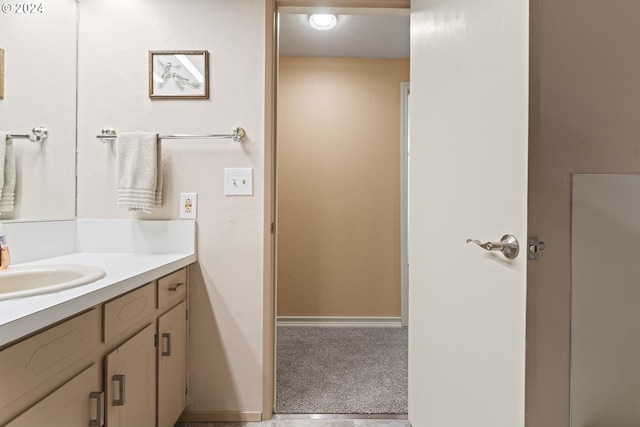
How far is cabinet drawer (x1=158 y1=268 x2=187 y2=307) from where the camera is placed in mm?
1220

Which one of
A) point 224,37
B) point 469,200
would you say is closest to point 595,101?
point 469,200

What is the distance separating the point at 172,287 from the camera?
1.31 m

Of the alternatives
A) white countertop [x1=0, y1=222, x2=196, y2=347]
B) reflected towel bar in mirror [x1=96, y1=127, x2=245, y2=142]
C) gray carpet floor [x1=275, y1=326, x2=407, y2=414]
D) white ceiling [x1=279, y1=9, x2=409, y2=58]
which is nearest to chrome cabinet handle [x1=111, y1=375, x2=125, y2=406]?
white countertop [x1=0, y1=222, x2=196, y2=347]

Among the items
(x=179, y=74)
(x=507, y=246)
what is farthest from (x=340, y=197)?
(x=507, y=246)

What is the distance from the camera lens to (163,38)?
1518 millimetres

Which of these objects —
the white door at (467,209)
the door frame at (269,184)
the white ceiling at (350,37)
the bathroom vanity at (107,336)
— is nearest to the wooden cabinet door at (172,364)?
the bathroom vanity at (107,336)

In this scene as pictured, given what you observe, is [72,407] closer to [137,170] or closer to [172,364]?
[172,364]

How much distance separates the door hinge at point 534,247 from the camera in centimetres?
76

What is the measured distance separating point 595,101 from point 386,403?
156 centimetres

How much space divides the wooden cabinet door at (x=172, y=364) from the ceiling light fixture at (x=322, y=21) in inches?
74.3

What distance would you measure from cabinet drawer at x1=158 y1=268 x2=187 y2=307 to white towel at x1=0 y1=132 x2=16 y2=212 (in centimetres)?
64

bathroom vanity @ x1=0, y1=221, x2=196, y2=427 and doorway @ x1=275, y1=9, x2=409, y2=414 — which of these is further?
doorway @ x1=275, y1=9, x2=409, y2=414

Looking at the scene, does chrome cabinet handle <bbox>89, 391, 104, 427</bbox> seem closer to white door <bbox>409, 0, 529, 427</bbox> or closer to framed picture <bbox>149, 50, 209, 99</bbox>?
white door <bbox>409, 0, 529, 427</bbox>

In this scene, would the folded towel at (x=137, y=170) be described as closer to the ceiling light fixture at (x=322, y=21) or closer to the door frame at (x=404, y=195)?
the ceiling light fixture at (x=322, y=21)
